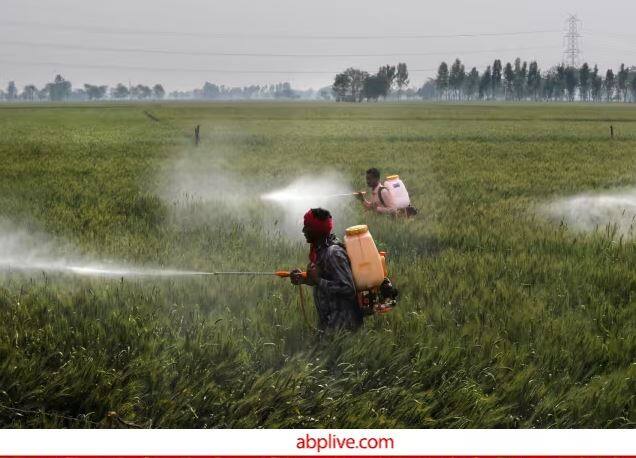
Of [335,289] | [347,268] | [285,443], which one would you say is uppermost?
[347,268]

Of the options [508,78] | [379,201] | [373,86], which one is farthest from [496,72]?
[379,201]

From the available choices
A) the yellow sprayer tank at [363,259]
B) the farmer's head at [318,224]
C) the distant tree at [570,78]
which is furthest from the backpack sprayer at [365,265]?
the distant tree at [570,78]

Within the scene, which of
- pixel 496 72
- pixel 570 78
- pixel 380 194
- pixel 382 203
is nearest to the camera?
pixel 380 194

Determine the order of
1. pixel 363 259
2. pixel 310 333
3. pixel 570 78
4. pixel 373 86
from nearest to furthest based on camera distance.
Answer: pixel 363 259 < pixel 310 333 < pixel 373 86 < pixel 570 78

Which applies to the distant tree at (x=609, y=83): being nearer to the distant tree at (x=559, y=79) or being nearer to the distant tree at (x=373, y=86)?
the distant tree at (x=559, y=79)

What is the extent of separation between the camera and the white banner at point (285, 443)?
11.0 ft

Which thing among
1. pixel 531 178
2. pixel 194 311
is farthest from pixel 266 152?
pixel 194 311

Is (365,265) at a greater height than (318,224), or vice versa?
(318,224)

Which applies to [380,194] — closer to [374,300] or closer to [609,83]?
[374,300]

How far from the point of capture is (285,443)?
350 centimetres

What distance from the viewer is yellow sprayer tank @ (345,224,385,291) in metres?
4.78

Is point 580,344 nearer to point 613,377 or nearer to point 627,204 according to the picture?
point 613,377

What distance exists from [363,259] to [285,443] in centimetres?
167

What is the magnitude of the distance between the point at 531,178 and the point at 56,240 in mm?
13507
